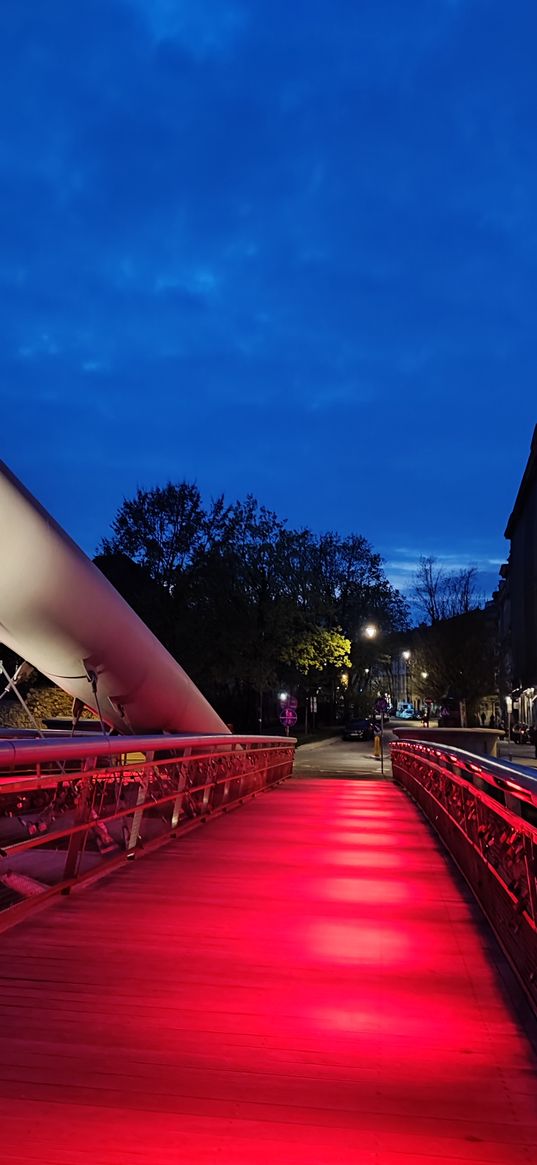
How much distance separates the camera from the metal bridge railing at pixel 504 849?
4.56 meters

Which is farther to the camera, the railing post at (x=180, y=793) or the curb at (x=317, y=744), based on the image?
the curb at (x=317, y=744)

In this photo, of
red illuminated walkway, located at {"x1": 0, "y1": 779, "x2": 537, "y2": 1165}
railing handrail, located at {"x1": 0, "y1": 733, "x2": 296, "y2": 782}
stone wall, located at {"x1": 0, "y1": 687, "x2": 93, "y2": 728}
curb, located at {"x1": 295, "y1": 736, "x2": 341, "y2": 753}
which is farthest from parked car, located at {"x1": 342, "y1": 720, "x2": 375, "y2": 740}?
red illuminated walkway, located at {"x1": 0, "y1": 779, "x2": 537, "y2": 1165}

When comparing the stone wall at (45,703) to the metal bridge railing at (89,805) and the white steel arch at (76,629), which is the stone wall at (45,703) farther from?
the metal bridge railing at (89,805)

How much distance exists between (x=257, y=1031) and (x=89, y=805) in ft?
9.88

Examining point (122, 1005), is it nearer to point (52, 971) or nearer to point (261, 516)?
point (52, 971)

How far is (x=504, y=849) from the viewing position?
18.0 feet

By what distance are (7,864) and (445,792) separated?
15.5 feet

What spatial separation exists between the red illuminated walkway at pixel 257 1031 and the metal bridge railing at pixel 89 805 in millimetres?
439

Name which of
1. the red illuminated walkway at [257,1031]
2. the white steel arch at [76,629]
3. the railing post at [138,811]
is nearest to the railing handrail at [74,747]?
the railing post at [138,811]

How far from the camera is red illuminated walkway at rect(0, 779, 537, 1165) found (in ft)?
9.77

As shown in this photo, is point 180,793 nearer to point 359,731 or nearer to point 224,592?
point 224,592

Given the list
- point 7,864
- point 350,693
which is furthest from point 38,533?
point 350,693

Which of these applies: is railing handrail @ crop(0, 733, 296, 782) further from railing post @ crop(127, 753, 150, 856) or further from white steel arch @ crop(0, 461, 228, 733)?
white steel arch @ crop(0, 461, 228, 733)

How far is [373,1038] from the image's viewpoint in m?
3.91
